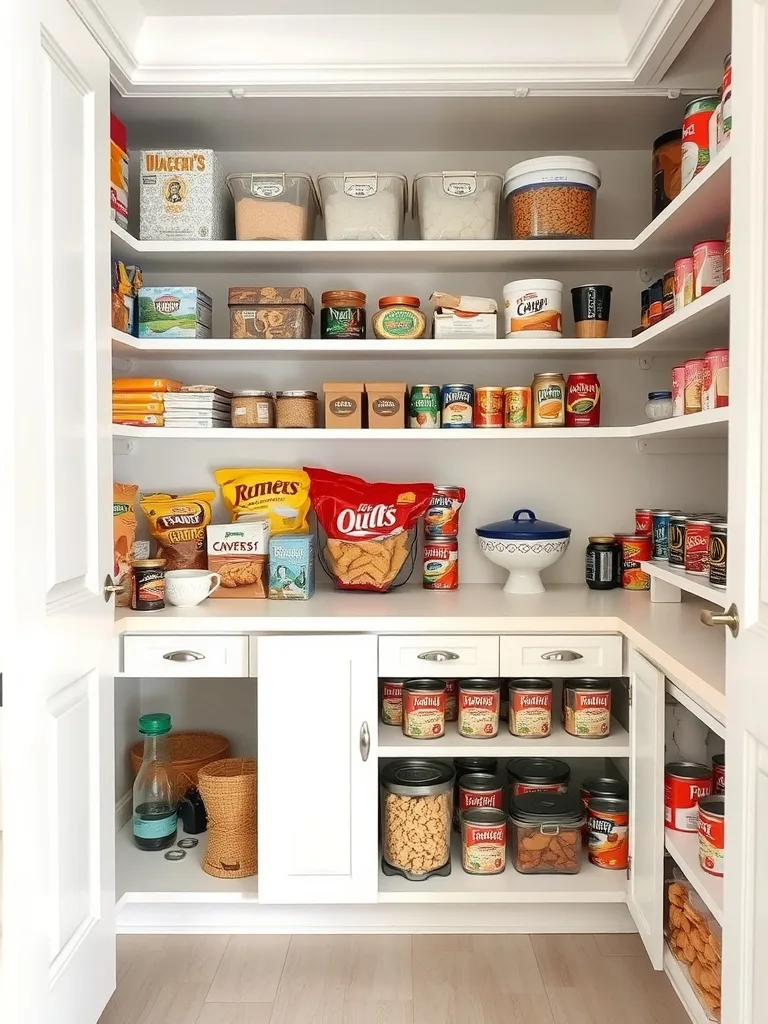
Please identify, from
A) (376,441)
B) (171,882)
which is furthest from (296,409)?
(171,882)

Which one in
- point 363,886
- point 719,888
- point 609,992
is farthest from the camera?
point 363,886

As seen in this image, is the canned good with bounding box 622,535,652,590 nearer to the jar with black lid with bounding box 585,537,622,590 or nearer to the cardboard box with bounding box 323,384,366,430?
the jar with black lid with bounding box 585,537,622,590

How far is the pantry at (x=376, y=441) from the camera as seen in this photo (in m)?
1.47

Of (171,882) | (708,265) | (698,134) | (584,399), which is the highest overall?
(698,134)

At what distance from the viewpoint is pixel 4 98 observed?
1.37m

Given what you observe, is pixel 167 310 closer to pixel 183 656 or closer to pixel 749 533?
pixel 183 656

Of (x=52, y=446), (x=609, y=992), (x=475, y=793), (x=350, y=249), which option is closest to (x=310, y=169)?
(x=350, y=249)

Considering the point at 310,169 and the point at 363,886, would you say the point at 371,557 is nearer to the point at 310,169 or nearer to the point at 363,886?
the point at 363,886

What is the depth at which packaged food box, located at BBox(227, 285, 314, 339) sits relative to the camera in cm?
252

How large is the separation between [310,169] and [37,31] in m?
1.41

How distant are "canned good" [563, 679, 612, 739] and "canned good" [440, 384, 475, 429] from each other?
2.71 ft

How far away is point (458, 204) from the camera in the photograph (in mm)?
2457

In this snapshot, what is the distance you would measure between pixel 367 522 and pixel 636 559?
2.78 feet

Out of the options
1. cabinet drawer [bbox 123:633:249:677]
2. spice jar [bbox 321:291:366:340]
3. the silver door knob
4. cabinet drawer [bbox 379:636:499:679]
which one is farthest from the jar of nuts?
spice jar [bbox 321:291:366:340]
